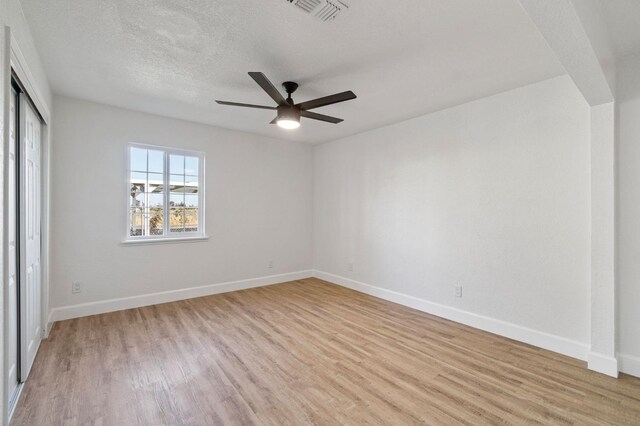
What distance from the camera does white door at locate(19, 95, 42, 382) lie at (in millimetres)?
2223

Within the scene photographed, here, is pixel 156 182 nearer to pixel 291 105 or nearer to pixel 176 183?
pixel 176 183

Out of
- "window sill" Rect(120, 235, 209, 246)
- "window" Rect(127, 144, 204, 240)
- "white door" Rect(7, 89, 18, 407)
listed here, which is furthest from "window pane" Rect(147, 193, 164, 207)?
"white door" Rect(7, 89, 18, 407)

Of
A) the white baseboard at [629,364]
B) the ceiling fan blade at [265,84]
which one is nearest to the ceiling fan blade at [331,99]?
the ceiling fan blade at [265,84]

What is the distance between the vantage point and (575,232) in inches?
106

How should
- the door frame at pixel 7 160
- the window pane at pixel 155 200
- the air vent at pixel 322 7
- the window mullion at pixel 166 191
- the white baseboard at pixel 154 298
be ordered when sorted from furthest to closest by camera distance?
the window mullion at pixel 166 191
the window pane at pixel 155 200
the white baseboard at pixel 154 298
the air vent at pixel 322 7
the door frame at pixel 7 160

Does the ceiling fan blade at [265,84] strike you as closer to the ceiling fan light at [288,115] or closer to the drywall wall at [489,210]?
the ceiling fan light at [288,115]

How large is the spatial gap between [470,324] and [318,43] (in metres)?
3.36

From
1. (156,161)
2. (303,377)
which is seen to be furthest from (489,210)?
(156,161)

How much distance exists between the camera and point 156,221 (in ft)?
13.8

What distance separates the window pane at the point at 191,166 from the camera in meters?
4.44

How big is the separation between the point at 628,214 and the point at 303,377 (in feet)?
9.92

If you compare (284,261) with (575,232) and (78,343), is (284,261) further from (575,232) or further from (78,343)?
(575,232)

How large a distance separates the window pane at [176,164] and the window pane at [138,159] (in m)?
0.34

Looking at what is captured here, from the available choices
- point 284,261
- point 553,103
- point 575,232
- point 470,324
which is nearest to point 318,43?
point 553,103
